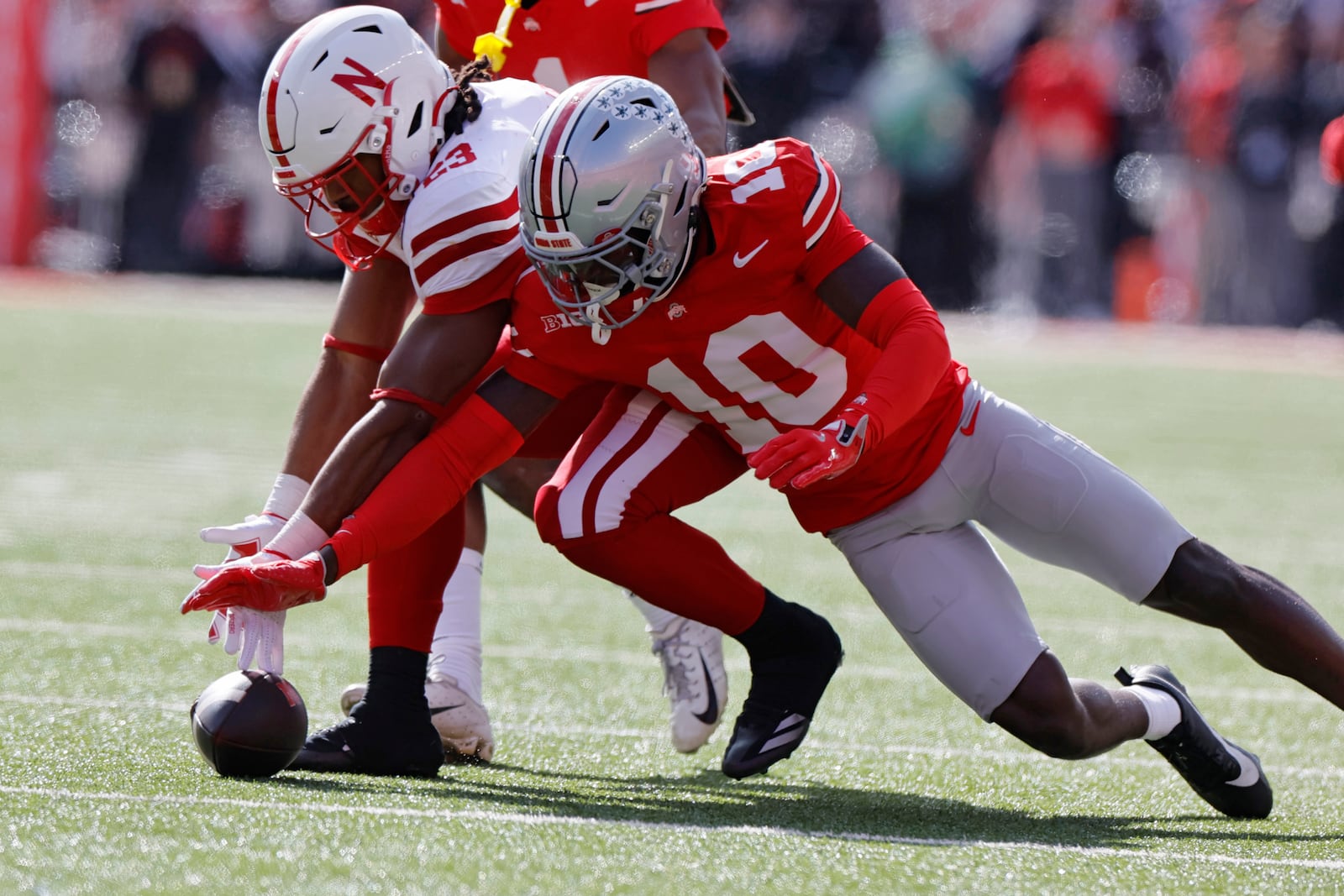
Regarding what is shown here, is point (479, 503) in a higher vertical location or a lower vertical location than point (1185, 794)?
higher

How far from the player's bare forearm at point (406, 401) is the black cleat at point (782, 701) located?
0.82 metres

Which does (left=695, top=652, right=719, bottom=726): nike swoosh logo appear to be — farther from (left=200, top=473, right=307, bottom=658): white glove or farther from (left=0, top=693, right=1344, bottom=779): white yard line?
(left=200, top=473, right=307, bottom=658): white glove

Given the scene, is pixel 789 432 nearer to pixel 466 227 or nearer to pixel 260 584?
pixel 466 227

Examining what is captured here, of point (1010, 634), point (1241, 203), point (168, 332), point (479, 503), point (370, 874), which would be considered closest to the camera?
point (370, 874)

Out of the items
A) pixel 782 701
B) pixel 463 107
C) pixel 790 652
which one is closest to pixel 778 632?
pixel 790 652

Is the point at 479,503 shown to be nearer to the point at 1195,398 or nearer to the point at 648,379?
the point at 648,379

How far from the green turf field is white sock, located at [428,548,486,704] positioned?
164mm

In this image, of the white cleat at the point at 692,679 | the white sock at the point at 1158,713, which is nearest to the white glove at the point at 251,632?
the white cleat at the point at 692,679

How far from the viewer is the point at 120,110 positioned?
49.9 ft

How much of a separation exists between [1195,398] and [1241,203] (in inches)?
123

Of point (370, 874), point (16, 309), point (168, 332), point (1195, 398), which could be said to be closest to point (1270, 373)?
point (1195, 398)

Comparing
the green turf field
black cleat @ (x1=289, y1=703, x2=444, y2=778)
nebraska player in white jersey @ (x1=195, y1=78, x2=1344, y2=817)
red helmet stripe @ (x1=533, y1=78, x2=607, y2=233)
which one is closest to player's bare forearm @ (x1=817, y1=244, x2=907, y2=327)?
nebraska player in white jersey @ (x1=195, y1=78, x2=1344, y2=817)

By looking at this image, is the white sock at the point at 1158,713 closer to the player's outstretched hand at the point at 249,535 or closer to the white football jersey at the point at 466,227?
Result: the white football jersey at the point at 466,227

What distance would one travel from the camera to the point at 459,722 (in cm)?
364
